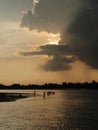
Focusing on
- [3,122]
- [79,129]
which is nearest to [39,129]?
[79,129]

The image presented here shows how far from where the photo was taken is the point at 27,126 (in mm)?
49188

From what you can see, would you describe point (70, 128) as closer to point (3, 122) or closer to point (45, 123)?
point (45, 123)

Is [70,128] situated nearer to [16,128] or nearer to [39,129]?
[39,129]

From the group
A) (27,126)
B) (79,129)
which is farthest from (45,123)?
(79,129)

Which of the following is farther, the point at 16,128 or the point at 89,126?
the point at 89,126

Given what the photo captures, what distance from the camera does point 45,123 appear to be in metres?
52.7

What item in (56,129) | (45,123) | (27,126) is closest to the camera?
(56,129)

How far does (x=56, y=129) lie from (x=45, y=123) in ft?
23.3

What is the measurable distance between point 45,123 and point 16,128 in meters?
7.49

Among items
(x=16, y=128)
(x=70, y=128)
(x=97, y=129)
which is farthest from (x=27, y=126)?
(x=97, y=129)

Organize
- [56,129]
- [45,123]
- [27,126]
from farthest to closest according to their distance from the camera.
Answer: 1. [45,123]
2. [27,126]
3. [56,129]

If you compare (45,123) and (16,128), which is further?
(45,123)

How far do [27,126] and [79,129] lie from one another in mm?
8336

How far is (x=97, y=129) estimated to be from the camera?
152 feet
